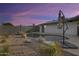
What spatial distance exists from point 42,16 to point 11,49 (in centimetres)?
69

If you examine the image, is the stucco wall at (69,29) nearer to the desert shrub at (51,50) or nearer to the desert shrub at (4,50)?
the desert shrub at (51,50)

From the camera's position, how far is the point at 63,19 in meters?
108

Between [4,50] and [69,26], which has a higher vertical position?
[69,26]

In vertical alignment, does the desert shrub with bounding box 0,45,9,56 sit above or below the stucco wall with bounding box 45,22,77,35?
below

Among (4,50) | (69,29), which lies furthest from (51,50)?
(4,50)

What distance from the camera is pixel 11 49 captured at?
108m

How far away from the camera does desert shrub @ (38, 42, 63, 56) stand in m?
108

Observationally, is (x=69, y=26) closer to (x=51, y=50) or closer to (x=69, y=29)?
(x=69, y=29)

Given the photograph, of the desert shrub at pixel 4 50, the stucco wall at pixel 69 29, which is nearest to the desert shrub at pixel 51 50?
the stucco wall at pixel 69 29

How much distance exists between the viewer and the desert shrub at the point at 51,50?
10800 centimetres

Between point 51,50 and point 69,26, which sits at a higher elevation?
point 69,26

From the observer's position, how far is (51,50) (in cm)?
10800

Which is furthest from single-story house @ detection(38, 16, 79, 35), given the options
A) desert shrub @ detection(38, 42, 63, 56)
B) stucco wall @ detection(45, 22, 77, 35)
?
desert shrub @ detection(38, 42, 63, 56)

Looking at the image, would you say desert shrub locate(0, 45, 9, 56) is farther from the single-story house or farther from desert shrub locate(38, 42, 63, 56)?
the single-story house
